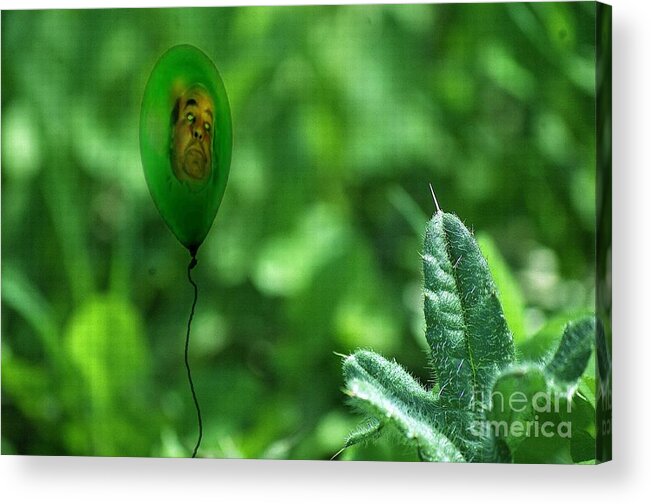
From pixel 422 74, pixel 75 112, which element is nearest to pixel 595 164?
pixel 422 74

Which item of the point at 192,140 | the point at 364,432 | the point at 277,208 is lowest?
the point at 364,432

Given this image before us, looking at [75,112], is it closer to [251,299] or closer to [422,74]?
[251,299]

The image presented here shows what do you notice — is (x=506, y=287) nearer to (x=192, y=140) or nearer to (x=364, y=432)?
(x=364, y=432)

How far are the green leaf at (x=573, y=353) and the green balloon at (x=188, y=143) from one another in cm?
54

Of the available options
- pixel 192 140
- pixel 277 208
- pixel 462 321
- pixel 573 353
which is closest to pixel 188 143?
pixel 192 140

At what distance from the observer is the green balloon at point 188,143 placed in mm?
1971

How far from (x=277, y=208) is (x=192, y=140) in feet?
0.52

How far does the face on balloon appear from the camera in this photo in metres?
1.97

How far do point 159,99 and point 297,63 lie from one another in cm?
21

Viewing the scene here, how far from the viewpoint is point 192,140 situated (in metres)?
1.97

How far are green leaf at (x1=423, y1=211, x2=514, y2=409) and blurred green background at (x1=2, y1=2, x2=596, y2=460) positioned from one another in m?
0.03

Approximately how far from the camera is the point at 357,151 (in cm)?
195

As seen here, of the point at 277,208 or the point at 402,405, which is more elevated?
the point at 277,208

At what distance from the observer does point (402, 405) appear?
1904 millimetres
